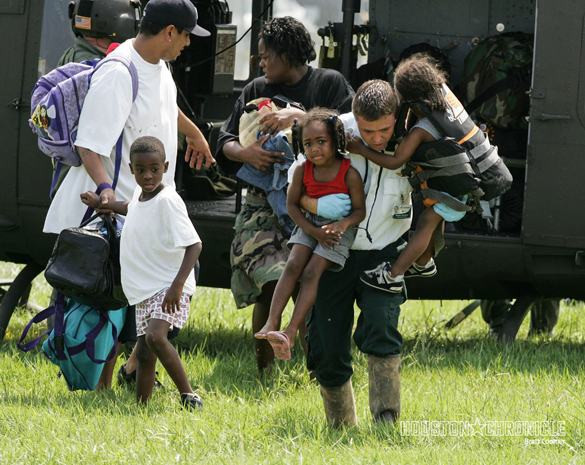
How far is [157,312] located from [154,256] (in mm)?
267

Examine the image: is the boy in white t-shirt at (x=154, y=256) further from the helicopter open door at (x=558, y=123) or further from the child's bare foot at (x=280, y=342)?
the helicopter open door at (x=558, y=123)

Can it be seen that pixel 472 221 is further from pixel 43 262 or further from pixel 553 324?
pixel 43 262

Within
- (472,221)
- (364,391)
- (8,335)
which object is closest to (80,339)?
Result: (364,391)

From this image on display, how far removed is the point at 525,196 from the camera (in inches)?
190

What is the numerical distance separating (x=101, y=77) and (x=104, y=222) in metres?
0.73

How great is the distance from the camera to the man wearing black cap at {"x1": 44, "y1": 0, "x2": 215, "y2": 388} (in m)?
3.78

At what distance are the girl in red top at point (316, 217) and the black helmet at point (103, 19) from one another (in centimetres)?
196

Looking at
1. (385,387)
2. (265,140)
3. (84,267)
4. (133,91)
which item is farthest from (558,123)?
(84,267)

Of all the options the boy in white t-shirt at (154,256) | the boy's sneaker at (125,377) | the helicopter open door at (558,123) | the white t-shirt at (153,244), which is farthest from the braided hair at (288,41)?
the boy's sneaker at (125,377)

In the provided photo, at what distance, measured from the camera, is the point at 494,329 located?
255 inches

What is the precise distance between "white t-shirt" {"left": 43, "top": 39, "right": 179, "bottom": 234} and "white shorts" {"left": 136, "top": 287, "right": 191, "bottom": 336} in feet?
2.11

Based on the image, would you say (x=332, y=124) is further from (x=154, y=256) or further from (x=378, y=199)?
(x=154, y=256)

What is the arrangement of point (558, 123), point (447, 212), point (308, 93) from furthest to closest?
point (558, 123) → point (308, 93) → point (447, 212)

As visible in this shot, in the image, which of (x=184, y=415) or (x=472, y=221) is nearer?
(x=184, y=415)
